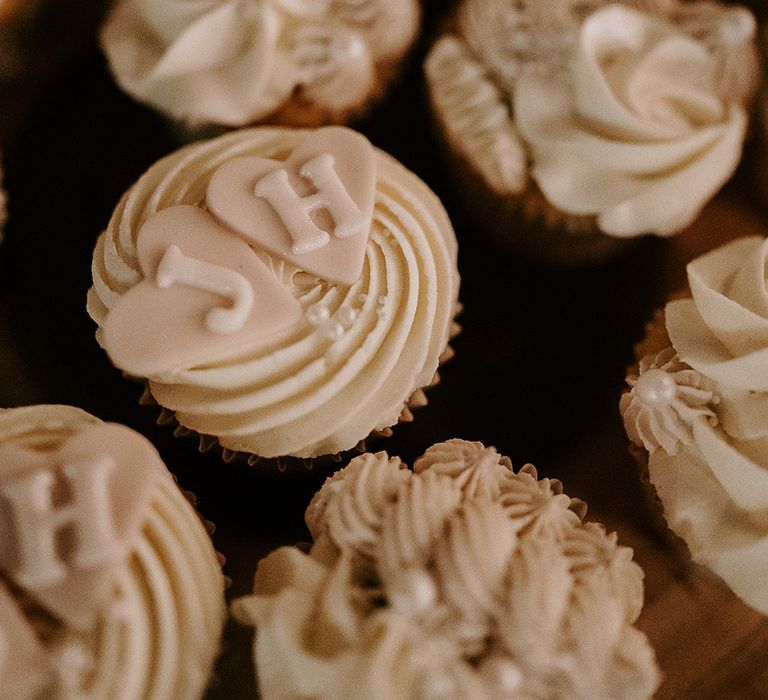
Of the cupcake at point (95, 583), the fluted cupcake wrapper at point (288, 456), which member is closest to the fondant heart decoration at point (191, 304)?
the cupcake at point (95, 583)

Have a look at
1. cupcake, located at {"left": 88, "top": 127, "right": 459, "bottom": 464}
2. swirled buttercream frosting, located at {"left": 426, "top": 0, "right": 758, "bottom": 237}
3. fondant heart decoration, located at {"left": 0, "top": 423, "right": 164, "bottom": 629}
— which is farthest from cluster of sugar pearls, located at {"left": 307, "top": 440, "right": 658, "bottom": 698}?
swirled buttercream frosting, located at {"left": 426, "top": 0, "right": 758, "bottom": 237}

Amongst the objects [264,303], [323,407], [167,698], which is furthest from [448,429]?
[167,698]

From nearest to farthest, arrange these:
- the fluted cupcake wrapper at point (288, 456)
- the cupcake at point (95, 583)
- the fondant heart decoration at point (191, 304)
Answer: the cupcake at point (95, 583) < the fondant heart decoration at point (191, 304) < the fluted cupcake wrapper at point (288, 456)

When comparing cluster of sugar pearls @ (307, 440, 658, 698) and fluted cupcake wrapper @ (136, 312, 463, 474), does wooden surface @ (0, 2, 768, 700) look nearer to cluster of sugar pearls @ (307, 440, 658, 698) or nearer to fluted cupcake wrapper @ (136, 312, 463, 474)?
fluted cupcake wrapper @ (136, 312, 463, 474)

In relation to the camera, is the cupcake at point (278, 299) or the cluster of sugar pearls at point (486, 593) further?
the cupcake at point (278, 299)

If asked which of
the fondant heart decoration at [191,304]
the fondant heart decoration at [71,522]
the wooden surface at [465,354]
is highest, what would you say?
the fondant heart decoration at [191,304]

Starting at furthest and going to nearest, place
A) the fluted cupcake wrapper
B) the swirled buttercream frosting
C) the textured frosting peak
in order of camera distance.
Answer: the swirled buttercream frosting, the fluted cupcake wrapper, the textured frosting peak

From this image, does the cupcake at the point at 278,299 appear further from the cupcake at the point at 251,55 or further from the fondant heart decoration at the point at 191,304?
the cupcake at the point at 251,55

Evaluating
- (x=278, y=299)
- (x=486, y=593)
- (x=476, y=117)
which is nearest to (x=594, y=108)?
(x=476, y=117)
